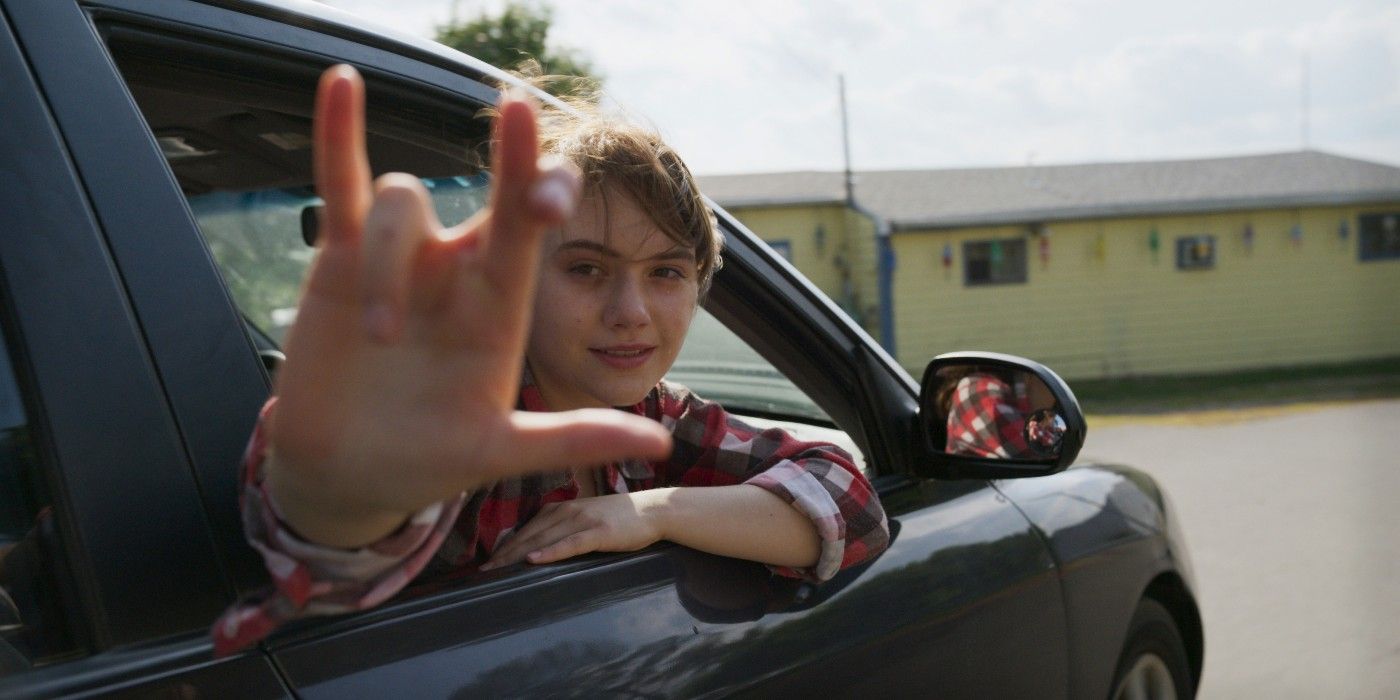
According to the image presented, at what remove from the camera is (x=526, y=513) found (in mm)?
1603

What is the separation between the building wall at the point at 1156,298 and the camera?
20000 mm

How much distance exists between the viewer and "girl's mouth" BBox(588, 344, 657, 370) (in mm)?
1702

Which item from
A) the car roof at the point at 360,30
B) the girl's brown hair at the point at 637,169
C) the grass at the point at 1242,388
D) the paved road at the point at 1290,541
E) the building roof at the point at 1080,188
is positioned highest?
the building roof at the point at 1080,188

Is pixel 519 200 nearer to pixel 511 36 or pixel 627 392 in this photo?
pixel 627 392

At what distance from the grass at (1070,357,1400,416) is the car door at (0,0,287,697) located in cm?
1516

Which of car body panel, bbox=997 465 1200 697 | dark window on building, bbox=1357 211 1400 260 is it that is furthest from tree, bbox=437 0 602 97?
dark window on building, bbox=1357 211 1400 260

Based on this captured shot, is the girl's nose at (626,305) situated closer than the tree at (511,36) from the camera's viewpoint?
Yes

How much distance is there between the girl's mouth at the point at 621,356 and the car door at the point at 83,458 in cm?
63

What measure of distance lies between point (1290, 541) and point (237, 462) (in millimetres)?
7167

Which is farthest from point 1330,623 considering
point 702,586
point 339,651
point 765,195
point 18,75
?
point 765,195

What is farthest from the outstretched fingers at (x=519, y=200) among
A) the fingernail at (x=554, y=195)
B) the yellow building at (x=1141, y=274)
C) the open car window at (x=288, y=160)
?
the yellow building at (x=1141, y=274)

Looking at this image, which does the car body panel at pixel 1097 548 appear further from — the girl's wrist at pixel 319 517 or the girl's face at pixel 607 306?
the girl's wrist at pixel 319 517

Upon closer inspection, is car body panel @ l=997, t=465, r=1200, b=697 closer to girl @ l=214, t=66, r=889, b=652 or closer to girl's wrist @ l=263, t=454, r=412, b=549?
girl @ l=214, t=66, r=889, b=652

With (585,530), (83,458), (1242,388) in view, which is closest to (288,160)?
(585,530)
